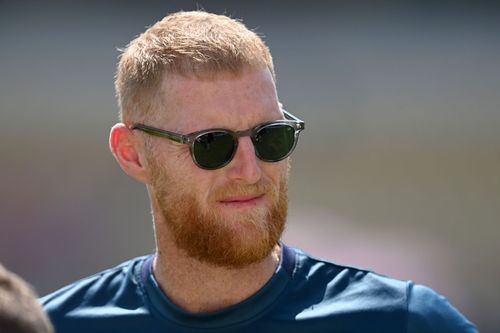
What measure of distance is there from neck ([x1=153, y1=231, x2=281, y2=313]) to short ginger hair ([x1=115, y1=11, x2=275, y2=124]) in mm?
466

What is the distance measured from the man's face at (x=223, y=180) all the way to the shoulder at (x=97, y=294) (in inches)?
8.5

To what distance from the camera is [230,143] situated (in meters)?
2.61

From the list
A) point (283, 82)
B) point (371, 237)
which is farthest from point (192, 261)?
point (283, 82)

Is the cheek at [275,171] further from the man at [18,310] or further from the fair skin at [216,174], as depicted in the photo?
the man at [18,310]

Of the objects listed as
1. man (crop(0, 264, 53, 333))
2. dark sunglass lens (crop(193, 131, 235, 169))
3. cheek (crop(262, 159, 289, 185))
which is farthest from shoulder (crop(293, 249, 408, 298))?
man (crop(0, 264, 53, 333))

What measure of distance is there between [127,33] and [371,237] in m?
2.72

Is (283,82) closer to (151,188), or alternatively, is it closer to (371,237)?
(371,237)

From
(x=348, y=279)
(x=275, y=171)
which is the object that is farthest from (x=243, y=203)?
(x=348, y=279)

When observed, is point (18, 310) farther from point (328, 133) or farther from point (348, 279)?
point (328, 133)

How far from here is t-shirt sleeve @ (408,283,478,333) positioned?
253 centimetres

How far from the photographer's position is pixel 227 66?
8.81ft

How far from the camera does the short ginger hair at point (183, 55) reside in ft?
8.84

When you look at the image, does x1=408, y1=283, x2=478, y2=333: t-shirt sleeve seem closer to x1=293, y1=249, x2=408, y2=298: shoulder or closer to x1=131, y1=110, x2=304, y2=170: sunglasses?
x1=293, y1=249, x2=408, y2=298: shoulder

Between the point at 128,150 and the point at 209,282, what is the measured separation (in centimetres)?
50
